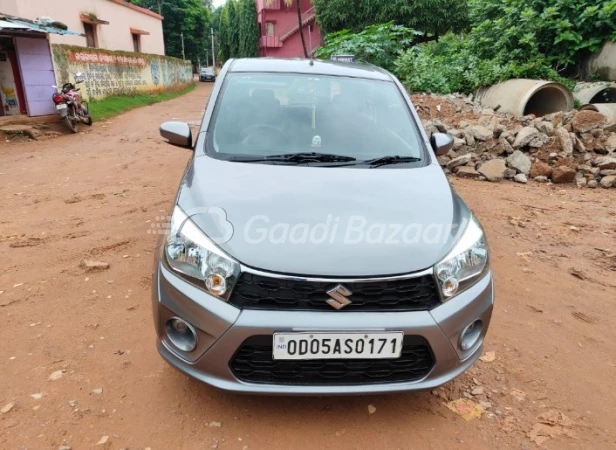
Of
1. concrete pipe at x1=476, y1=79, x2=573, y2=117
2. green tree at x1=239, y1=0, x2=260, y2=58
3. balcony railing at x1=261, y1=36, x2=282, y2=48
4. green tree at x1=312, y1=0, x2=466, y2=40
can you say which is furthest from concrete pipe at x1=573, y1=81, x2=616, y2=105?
green tree at x1=239, y1=0, x2=260, y2=58

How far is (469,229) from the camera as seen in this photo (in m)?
2.13

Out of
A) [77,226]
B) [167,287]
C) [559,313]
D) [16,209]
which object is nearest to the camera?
[167,287]

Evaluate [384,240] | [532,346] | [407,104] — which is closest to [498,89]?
[407,104]

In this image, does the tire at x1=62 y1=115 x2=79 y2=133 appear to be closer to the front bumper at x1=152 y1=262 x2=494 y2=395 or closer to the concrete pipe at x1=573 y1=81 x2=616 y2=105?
the front bumper at x1=152 y1=262 x2=494 y2=395

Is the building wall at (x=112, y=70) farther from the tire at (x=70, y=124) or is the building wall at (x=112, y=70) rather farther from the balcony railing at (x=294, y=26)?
the balcony railing at (x=294, y=26)

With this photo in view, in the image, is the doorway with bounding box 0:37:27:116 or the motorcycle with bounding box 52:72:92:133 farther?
the doorway with bounding box 0:37:27:116

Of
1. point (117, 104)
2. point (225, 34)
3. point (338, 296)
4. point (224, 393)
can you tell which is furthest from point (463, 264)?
point (225, 34)

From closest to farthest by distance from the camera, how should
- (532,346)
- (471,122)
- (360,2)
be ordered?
1. (532,346)
2. (471,122)
3. (360,2)

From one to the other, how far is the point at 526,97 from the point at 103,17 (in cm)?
2041

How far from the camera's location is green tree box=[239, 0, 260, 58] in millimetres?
38562

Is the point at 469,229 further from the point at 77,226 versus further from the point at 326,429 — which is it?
the point at 77,226

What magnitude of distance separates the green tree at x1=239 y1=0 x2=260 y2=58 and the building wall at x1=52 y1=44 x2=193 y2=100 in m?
15.3

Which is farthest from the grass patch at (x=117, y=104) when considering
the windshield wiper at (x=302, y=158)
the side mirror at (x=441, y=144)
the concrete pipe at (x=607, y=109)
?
the concrete pipe at (x=607, y=109)

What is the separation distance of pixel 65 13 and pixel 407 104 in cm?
1994
